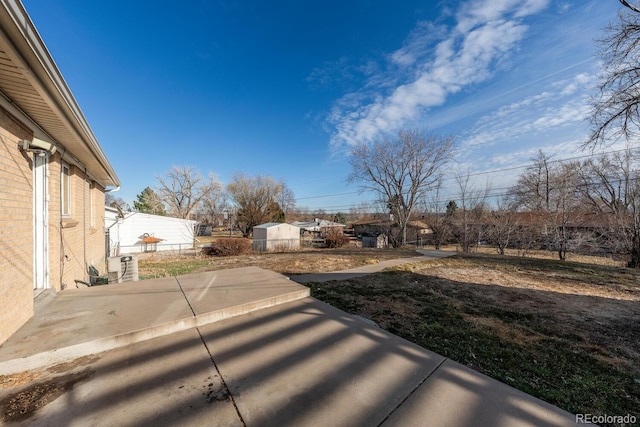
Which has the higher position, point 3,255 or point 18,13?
point 18,13

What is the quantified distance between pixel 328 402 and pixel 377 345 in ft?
2.91

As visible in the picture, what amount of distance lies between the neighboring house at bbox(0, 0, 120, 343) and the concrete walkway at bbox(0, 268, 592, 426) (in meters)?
0.55

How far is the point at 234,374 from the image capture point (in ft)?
5.73

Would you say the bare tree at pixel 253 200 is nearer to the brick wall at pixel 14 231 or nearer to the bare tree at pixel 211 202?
the bare tree at pixel 211 202

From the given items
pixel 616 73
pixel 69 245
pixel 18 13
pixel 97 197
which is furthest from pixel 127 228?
pixel 616 73

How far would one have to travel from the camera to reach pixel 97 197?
7.41 metres

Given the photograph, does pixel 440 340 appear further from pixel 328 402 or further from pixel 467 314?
pixel 328 402

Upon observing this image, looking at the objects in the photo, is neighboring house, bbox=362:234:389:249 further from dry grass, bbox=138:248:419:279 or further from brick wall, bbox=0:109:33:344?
brick wall, bbox=0:109:33:344

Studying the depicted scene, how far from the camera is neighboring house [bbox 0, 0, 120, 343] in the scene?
167cm

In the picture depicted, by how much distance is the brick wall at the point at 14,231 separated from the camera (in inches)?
77.5

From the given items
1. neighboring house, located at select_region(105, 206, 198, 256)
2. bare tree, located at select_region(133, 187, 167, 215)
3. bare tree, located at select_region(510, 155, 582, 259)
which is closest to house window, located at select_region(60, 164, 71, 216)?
neighboring house, located at select_region(105, 206, 198, 256)

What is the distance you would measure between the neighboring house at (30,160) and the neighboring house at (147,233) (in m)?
16.0

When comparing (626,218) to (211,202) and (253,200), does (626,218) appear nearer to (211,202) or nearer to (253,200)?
(253,200)

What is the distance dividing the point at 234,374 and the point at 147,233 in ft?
73.2
